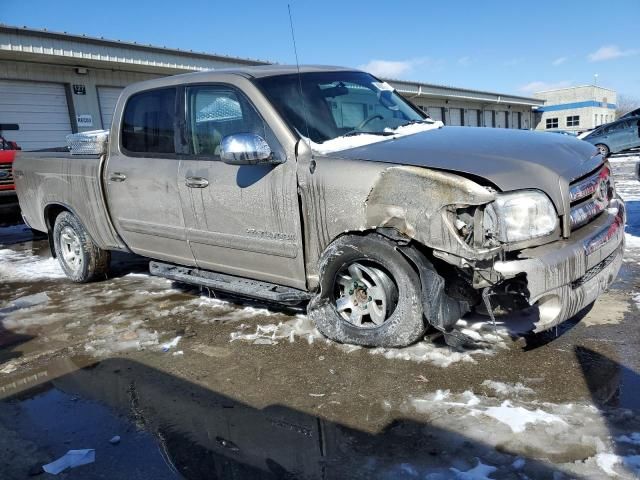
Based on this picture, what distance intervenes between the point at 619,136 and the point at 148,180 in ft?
62.5

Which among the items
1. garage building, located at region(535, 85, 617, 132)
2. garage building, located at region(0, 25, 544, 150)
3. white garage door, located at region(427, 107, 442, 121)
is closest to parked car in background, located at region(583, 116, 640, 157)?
white garage door, located at region(427, 107, 442, 121)

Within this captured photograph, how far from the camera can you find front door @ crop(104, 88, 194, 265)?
4332 millimetres

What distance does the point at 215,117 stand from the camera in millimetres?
4055

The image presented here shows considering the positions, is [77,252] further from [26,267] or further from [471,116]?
[471,116]

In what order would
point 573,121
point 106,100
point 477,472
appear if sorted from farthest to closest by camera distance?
1. point 573,121
2. point 106,100
3. point 477,472

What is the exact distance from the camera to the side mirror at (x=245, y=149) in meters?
3.43

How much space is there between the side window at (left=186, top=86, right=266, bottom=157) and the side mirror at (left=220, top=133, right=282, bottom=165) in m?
0.21

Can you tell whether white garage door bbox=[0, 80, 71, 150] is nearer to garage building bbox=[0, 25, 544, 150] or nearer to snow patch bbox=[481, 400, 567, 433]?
garage building bbox=[0, 25, 544, 150]

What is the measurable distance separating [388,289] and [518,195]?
0.99 m

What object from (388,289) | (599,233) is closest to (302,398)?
(388,289)

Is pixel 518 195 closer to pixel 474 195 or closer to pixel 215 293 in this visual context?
pixel 474 195

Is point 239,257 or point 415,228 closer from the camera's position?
point 415,228

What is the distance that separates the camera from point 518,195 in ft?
9.57

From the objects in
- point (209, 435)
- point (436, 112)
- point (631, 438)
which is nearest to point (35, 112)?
point (209, 435)
